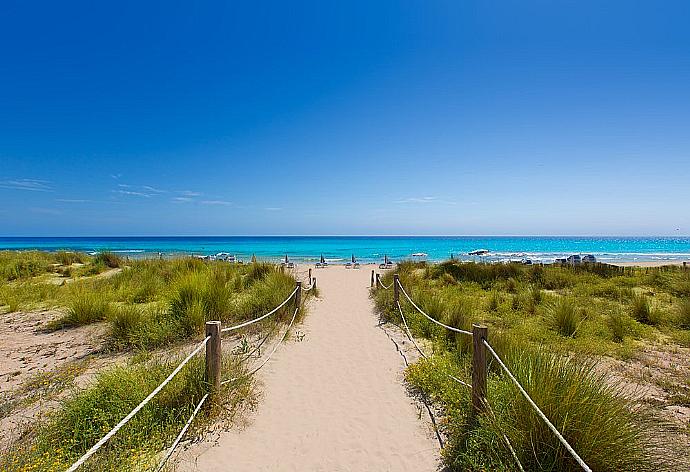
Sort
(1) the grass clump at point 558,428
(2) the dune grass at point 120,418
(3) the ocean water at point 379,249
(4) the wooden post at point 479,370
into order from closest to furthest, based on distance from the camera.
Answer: (1) the grass clump at point 558,428
(2) the dune grass at point 120,418
(4) the wooden post at point 479,370
(3) the ocean water at point 379,249

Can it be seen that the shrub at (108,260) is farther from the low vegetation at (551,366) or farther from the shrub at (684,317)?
the shrub at (684,317)

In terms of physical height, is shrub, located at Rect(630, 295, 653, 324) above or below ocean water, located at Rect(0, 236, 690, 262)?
above

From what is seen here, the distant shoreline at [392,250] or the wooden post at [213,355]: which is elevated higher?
the wooden post at [213,355]

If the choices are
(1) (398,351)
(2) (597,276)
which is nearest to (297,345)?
(1) (398,351)

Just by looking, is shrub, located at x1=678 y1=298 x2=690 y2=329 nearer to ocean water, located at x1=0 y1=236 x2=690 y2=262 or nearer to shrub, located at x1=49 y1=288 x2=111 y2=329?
shrub, located at x1=49 y1=288 x2=111 y2=329

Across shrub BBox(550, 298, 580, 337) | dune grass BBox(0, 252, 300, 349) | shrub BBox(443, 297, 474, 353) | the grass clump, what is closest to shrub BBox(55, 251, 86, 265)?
dune grass BBox(0, 252, 300, 349)

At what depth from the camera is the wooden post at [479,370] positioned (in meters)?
3.53

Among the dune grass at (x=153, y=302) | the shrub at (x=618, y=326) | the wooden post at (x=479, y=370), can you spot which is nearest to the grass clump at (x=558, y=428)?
the wooden post at (x=479, y=370)

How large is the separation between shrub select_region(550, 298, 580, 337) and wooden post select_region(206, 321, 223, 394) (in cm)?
722

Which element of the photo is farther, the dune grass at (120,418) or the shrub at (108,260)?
the shrub at (108,260)

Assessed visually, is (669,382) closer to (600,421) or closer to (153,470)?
(600,421)

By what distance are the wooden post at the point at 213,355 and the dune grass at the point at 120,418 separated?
11 centimetres

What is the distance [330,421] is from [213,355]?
1.66 meters

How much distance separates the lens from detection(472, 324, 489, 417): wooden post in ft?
11.6
